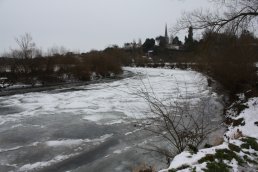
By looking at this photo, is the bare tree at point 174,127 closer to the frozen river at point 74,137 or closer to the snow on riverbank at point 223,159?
the frozen river at point 74,137

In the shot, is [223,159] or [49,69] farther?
[49,69]

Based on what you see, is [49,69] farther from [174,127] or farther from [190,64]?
[174,127]

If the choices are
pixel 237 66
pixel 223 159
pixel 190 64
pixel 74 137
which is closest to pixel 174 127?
pixel 223 159

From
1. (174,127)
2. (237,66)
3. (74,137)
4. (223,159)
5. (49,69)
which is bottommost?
(74,137)

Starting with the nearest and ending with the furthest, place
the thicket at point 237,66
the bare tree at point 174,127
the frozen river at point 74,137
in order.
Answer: the bare tree at point 174,127 → the frozen river at point 74,137 → the thicket at point 237,66

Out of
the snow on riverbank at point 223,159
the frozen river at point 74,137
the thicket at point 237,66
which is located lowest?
the frozen river at point 74,137

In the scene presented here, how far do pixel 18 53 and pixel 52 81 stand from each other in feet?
22.2

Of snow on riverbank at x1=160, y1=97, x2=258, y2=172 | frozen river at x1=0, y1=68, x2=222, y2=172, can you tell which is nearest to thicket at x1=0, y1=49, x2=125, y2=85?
frozen river at x1=0, y1=68, x2=222, y2=172

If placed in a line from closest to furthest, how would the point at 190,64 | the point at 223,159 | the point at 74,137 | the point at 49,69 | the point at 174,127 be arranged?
the point at 223,159
the point at 174,127
the point at 74,137
the point at 49,69
the point at 190,64

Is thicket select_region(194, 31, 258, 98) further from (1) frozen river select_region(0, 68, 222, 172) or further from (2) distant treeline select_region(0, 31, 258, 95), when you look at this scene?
(1) frozen river select_region(0, 68, 222, 172)

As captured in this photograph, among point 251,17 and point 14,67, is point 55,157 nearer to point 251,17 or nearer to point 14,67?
point 251,17

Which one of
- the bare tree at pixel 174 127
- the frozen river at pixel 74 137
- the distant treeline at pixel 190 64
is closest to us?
the bare tree at pixel 174 127

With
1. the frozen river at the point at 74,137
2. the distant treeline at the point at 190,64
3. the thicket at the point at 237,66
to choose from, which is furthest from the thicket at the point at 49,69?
the thicket at the point at 237,66

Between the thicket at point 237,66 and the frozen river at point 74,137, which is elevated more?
the thicket at point 237,66
